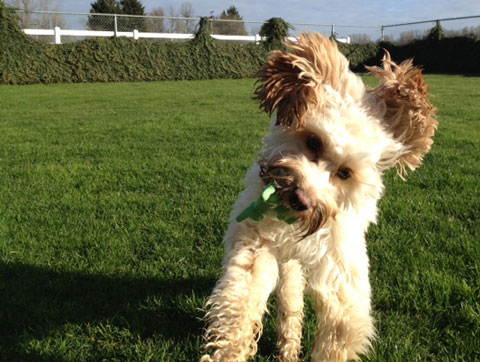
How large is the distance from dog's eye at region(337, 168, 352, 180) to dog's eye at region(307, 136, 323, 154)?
0.19 metres

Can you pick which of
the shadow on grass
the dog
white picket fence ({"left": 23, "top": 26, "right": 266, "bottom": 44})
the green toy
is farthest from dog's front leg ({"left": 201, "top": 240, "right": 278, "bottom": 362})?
white picket fence ({"left": 23, "top": 26, "right": 266, "bottom": 44})

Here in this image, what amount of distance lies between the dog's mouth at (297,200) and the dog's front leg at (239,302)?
33 centimetres

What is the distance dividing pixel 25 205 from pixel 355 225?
4.11 metres

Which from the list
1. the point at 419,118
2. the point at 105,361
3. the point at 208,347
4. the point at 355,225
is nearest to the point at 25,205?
the point at 105,361

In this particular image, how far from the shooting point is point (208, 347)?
2.53 meters

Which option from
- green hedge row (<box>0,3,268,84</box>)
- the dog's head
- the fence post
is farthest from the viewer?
the fence post

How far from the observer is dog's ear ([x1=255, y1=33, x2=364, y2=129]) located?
2.53 meters

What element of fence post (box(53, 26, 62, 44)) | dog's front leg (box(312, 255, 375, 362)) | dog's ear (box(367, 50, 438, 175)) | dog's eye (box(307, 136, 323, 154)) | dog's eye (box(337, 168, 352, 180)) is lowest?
dog's front leg (box(312, 255, 375, 362))

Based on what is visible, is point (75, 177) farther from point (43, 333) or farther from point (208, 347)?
point (208, 347)

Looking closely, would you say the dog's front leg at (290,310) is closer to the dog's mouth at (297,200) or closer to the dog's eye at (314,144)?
the dog's mouth at (297,200)

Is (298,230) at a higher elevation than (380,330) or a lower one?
higher

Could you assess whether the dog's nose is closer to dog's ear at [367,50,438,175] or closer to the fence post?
dog's ear at [367,50,438,175]

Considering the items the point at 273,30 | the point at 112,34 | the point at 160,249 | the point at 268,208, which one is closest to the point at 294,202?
the point at 268,208

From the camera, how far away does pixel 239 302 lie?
2533 millimetres
